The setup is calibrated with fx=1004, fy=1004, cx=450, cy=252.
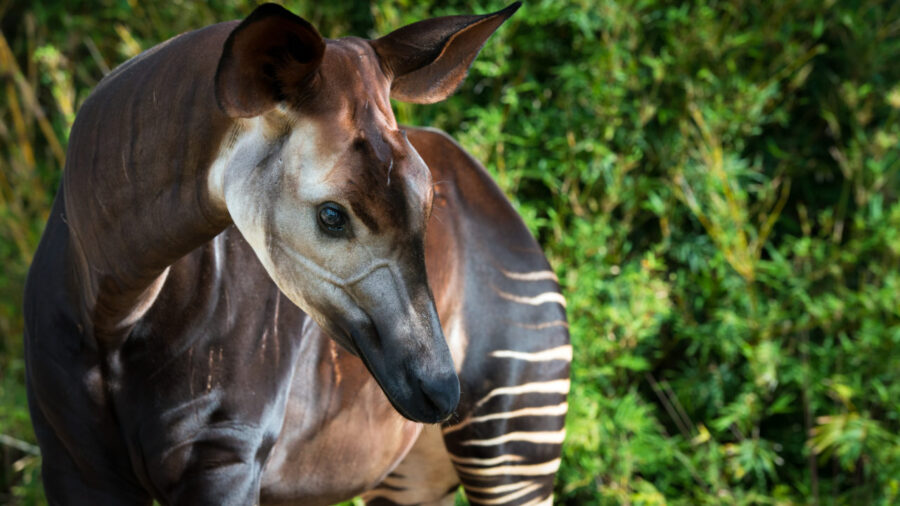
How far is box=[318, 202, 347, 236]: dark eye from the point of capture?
1204mm

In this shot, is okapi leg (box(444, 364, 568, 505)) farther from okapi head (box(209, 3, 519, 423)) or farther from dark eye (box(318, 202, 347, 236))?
dark eye (box(318, 202, 347, 236))

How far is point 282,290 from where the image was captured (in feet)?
4.26

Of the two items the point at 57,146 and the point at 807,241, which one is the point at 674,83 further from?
the point at 57,146

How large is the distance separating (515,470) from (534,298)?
1.21 feet

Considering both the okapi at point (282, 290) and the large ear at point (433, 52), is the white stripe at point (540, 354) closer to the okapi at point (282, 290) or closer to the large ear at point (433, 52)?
the okapi at point (282, 290)

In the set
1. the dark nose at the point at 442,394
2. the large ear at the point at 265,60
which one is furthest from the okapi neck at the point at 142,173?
the dark nose at the point at 442,394

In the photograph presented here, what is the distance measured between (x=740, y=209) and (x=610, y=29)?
814 mm

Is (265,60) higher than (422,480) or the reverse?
higher

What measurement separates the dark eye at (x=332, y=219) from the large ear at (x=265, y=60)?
140 mm

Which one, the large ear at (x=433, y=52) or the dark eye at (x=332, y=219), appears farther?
the large ear at (x=433, y=52)

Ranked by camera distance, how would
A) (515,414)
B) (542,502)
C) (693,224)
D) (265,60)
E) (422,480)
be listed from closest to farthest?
(265,60), (515,414), (542,502), (422,480), (693,224)

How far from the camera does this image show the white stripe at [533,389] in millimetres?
2059

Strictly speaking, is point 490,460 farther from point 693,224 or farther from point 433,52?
point 693,224

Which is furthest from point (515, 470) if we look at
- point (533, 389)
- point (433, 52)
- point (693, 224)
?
point (693, 224)
